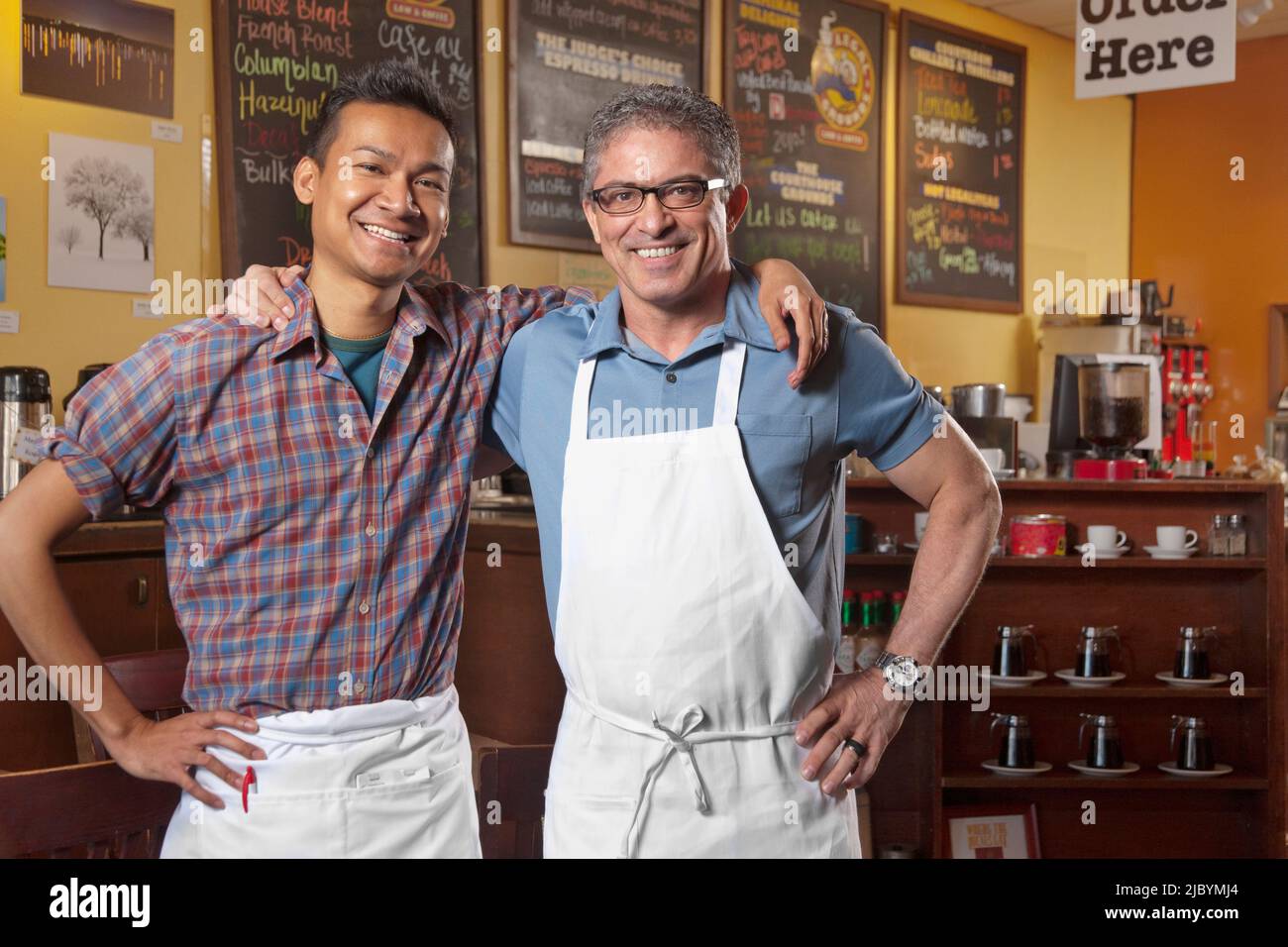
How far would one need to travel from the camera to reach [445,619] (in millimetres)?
1817

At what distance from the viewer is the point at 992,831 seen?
3.70 meters

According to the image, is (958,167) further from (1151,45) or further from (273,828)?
(273,828)

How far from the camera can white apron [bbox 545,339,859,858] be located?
5.40 ft

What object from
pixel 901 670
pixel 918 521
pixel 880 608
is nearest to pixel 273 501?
pixel 901 670

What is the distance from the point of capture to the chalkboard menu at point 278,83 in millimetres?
4070

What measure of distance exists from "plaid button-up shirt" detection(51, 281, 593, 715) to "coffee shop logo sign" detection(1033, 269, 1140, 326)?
593 centimetres

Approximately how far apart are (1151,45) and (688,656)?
4.18 m

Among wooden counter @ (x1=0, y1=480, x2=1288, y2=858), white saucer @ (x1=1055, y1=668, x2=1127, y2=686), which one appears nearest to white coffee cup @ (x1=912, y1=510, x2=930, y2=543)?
wooden counter @ (x1=0, y1=480, x2=1288, y2=858)

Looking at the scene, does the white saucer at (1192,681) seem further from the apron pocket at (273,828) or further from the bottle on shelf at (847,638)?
the apron pocket at (273,828)

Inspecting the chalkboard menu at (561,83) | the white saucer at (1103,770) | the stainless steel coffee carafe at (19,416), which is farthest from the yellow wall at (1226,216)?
the stainless steel coffee carafe at (19,416)

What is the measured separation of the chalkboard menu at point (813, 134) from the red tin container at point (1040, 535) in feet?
7.77

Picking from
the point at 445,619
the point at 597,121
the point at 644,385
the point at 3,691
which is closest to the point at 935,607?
the point at 644,385

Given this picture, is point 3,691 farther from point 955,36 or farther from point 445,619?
point 955,36
